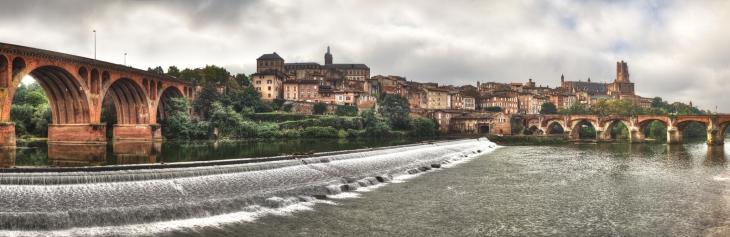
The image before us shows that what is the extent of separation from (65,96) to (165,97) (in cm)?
2409

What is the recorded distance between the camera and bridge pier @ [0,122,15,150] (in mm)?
33656

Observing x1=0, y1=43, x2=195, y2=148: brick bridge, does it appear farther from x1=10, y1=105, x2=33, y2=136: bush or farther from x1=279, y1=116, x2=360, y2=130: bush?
x1=279, y1=116, x2=360, y2=130: bush

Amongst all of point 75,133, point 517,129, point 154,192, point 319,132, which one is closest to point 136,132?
point 75,133

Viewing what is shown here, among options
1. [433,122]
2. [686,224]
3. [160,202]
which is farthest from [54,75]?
[433,122]

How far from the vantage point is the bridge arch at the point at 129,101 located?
5669 centimetres

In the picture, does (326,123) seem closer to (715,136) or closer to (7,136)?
(7,136)

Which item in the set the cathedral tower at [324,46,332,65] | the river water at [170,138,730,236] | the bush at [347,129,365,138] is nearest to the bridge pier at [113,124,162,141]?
the bush at [347,129,365,138]

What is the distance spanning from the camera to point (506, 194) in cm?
2098

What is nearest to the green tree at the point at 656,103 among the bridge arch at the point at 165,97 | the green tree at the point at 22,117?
the bridge arch at the point at 165,97

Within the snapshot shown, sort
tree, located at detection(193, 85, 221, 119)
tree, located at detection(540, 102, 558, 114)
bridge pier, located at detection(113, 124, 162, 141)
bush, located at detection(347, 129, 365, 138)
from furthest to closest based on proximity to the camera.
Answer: tree, located at detection(540, 102, 558, 114) → bush, located at detection(347, 129, 365, 138) → tree, located at detection(193, 85, 221, 119) → bridge pier, located at detection(113, 124, 162, 141)

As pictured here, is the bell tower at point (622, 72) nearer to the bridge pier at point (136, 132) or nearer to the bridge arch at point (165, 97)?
the bridge arch at point (165, 97)

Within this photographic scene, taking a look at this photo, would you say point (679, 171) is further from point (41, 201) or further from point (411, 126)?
point (411, 126)

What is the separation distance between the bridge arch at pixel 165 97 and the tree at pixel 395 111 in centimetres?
3196

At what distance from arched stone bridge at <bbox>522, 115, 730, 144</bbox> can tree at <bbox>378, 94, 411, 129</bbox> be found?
26.2 meters
